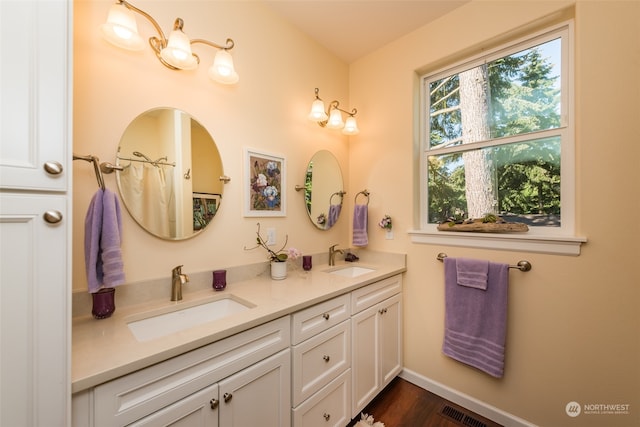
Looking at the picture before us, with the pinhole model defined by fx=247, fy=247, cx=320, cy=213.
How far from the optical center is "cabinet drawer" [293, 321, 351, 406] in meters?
1.18

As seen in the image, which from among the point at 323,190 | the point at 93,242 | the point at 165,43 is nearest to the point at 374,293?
the point at 323,190

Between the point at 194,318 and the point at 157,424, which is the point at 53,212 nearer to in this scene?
the point at 157,424

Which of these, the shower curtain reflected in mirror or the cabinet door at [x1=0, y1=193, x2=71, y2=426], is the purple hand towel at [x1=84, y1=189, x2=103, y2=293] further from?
the cabinet door at [x1=0, y1=193, x2=71, y2=426]

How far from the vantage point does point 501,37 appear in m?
1.62

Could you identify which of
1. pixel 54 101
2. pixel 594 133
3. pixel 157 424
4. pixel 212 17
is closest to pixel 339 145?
pixel 212 17

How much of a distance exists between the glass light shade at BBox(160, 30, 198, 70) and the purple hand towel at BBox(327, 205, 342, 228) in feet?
4.69

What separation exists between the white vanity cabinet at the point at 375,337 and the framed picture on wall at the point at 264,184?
806mm

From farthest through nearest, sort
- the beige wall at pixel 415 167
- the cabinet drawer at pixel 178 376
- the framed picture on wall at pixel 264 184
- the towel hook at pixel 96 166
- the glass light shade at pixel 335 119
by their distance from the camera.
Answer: the glass light shade at pixel 335 119
the framed picture on wall at pixel 264 184
the beige wall at pixel 415 167
the towel hook at pixel 96 166
the cabinet drawer at pixel 178 376

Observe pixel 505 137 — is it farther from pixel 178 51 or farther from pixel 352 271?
pixel 178 51

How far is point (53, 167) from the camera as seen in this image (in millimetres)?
631

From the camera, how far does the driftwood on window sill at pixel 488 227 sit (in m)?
1.53

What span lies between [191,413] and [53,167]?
2.85 ft

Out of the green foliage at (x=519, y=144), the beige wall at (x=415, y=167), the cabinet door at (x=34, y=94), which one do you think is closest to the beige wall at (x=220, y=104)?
the beige wall at (x=415, y=167)

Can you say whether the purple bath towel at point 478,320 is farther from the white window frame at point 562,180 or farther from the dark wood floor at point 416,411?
the dark wood floor at point 416,411
